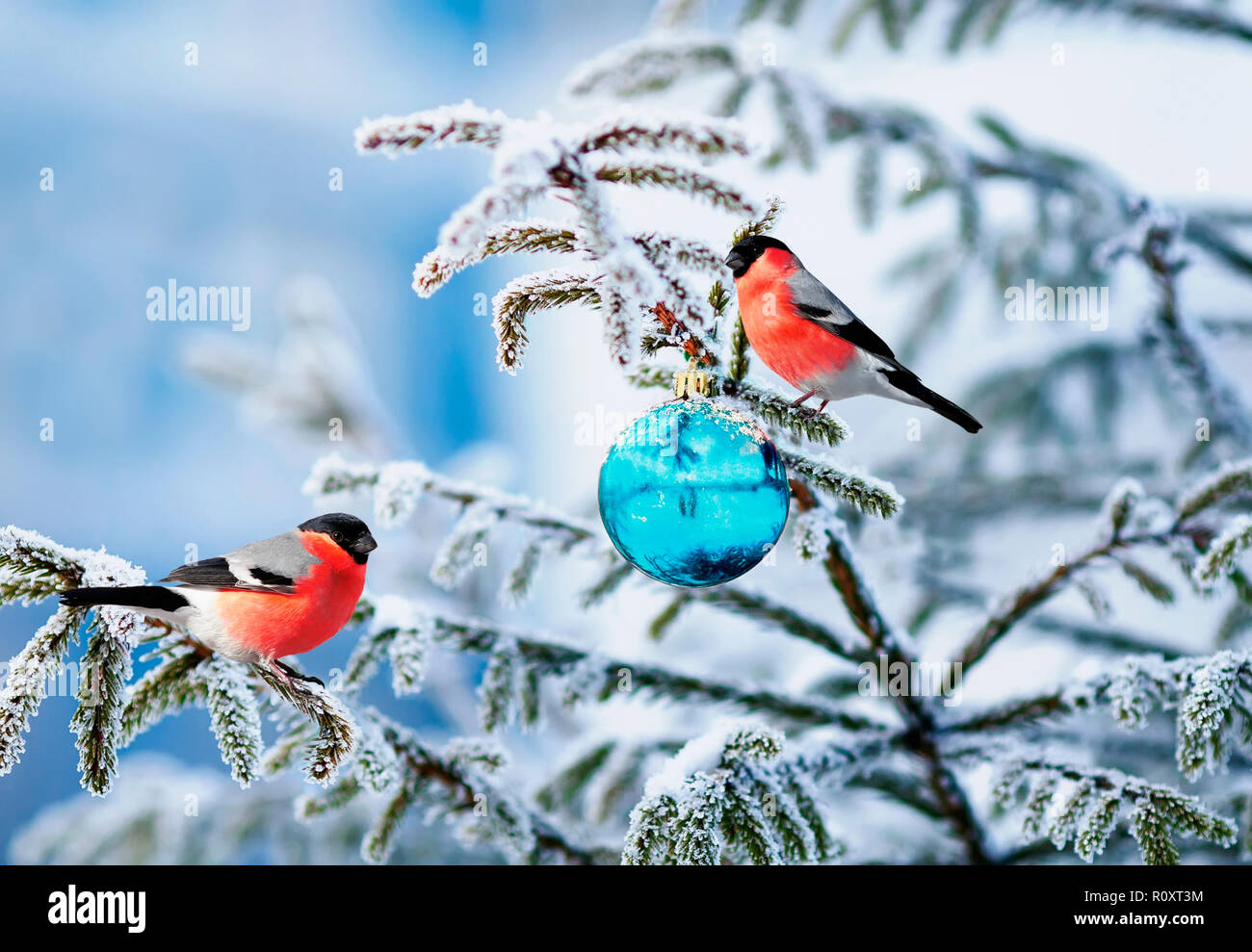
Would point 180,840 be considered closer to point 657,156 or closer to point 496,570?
point 496,570

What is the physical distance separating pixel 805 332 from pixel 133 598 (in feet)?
1.90

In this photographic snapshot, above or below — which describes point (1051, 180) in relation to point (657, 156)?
above

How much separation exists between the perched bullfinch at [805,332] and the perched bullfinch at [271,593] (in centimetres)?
39

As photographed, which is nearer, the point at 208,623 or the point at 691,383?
the point at 208,623

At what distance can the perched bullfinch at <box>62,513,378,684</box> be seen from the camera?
795mm

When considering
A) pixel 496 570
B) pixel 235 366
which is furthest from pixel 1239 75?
pixel 235 366

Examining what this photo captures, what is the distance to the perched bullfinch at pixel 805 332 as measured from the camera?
86 cm

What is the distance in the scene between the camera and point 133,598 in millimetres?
746

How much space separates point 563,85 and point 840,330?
2.88ft

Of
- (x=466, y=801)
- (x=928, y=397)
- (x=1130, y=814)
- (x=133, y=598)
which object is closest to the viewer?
(x=133, y=598)

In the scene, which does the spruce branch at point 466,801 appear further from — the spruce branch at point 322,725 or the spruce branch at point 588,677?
the spruce branch at point 322,725

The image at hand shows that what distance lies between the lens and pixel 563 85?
5.08 feet

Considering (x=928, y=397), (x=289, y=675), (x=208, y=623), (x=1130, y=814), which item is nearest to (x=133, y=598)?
(x=208, y=623)

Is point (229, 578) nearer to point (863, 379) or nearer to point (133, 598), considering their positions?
point (133, 598)
